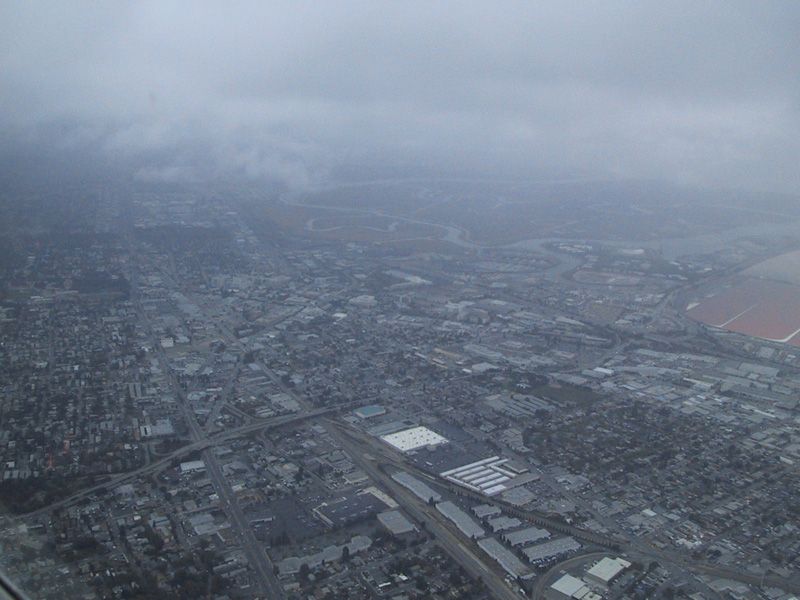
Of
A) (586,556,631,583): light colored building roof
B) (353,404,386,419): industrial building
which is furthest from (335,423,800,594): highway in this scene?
(353,404,386,419): industrial building

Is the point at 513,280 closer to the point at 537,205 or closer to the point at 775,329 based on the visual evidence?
the point at 775,329

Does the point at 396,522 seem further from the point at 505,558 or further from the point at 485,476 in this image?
the point at 485,476

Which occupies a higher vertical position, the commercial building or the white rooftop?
the commercial building

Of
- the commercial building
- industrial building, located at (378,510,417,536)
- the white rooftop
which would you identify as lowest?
the white rooftop

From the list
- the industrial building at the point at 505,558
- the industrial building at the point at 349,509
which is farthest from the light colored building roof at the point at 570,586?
the industrial building at the point at 349,509

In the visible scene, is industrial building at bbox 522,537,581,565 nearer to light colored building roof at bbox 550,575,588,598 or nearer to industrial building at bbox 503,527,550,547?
industrial building at bbox 503,527,550,547

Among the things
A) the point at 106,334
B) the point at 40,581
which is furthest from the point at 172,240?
the point at 40,581

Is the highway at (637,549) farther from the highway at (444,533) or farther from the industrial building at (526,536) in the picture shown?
the highway at (444,533)

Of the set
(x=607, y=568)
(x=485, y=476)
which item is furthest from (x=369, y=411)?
(x=607, y=568)
